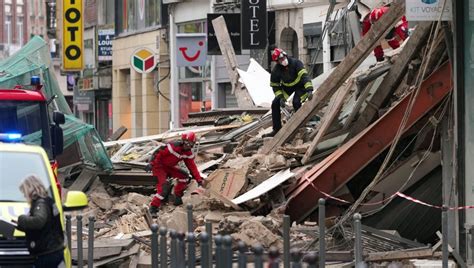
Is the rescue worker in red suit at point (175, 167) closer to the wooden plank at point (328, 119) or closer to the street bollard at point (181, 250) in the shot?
the wooden plank at point (328, 119)

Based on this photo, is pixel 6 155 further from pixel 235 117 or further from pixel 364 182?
pixel 235 117

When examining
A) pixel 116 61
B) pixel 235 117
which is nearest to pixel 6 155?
pixel 235 117

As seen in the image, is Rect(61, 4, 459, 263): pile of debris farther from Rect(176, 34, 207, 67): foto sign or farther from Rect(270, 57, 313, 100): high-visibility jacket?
Rect(176, 34, 207, 67): foto sign

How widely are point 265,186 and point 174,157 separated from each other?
10.6 feet

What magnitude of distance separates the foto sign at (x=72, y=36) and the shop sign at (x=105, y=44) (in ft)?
31.7

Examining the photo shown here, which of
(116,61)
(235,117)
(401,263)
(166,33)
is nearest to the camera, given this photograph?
(401,263)

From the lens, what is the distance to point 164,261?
1280 cm

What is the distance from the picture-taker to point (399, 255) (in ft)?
51.5

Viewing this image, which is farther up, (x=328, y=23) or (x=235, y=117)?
(x=328, y=23)

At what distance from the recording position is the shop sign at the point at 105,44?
183 feet

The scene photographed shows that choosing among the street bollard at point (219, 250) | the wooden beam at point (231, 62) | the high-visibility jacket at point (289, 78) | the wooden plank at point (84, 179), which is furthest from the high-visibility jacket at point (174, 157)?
the street bollard at point (219, 250)

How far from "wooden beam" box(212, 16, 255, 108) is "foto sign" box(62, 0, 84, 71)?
12565mm

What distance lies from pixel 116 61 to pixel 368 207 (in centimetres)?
3759

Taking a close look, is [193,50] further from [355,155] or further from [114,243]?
[114,243]
